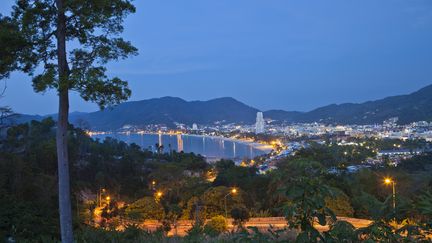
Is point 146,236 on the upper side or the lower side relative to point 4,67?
lower

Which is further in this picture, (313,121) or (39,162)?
(313,121)

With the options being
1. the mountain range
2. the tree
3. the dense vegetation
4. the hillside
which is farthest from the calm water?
the tree

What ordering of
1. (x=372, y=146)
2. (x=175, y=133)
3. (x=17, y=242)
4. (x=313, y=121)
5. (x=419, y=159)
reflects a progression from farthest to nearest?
(x=175, y=133) < (x=313, y=121) < (x=372, y=146) < (x=419, y=159) < (x=17, y=242)

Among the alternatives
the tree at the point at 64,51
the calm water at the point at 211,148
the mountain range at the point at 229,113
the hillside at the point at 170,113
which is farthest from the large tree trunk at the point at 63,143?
the hillside at the point at 170,113

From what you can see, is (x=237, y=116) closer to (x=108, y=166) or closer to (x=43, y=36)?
(x=108, y=166)

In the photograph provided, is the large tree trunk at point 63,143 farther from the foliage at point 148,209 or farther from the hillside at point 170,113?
the hillside at point 170,113

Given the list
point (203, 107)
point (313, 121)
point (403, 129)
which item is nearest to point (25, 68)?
point (403, 129)

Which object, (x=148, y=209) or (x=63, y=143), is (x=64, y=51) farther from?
(x=148, y=209)
